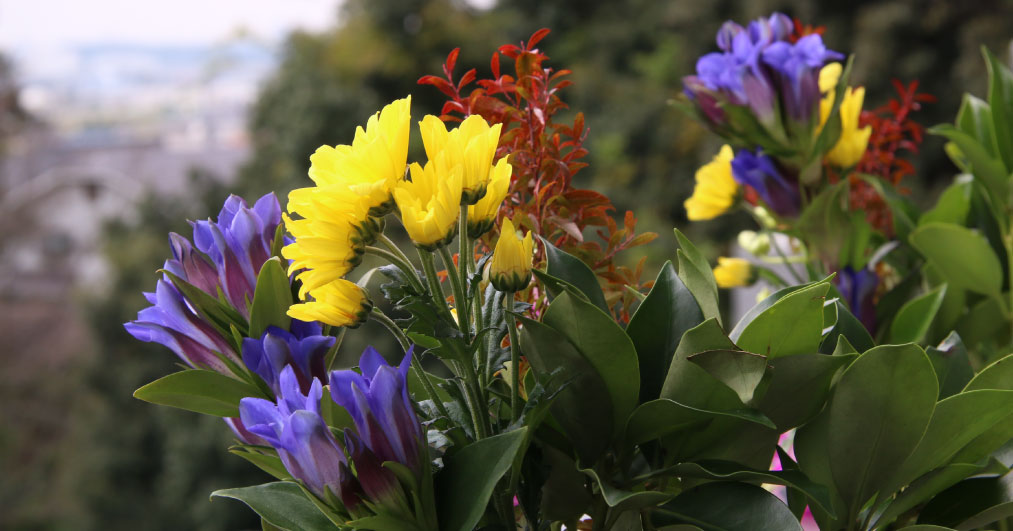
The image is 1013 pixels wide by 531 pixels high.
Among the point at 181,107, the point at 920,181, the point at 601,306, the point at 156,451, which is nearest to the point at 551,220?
the point at 601,306

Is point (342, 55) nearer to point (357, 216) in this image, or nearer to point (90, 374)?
point (90, 374)

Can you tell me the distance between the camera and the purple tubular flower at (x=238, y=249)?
0.86 feet

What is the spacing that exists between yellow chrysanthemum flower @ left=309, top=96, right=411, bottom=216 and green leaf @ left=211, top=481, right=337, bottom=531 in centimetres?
9

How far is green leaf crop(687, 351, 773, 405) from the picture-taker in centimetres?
23

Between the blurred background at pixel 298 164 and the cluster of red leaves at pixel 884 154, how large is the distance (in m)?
4.44

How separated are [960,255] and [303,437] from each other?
36cm

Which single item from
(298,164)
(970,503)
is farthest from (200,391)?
(298,164)

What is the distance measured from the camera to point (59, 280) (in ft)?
28.7

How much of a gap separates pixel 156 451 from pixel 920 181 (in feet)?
16.9

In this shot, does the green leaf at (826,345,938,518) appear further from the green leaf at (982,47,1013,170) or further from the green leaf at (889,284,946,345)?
the green leaf at (982,47,1013,170)

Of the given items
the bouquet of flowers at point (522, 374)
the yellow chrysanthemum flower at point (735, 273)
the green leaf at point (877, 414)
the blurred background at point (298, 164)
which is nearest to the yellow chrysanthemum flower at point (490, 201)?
the bouquet of flowers at point (522, 374)

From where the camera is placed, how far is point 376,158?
0.77 feet

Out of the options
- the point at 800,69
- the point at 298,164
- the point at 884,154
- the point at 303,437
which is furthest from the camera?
the point at 298,164

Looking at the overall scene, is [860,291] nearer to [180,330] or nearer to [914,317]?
[914,317]
